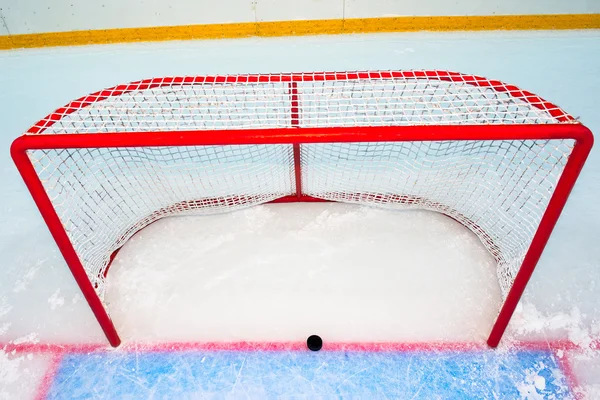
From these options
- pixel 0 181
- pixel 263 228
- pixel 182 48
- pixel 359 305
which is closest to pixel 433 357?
pixel 359 305

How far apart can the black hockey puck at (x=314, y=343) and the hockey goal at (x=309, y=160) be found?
747mm

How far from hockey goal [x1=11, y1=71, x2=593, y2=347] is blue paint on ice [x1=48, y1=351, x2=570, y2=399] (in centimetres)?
14

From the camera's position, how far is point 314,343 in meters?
1.75

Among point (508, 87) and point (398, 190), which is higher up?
point (508, 87)

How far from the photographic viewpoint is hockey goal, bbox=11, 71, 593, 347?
4.15 ft

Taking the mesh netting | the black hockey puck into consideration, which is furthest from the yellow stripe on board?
the black hockey puck

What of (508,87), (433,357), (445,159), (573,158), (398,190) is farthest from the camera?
(445,159)

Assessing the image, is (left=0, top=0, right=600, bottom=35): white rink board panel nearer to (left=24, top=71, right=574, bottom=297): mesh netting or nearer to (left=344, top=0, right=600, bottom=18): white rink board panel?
(left=344, top=0, right=600, bottom=18): white rink board panel

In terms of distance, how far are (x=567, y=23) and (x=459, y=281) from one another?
4276 millimetres

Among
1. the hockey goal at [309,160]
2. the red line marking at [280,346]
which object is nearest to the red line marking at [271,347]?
the red line marking at [280,346]

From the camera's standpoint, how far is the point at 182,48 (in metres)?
4.73

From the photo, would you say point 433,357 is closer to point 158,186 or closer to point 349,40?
point 158,186

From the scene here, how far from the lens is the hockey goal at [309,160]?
49.8 inches

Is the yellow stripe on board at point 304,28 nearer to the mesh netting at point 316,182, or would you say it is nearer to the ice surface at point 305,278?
the mesh netting at point 316,182
